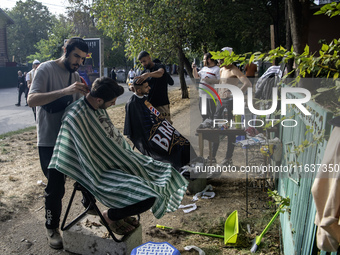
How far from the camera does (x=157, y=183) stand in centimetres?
319

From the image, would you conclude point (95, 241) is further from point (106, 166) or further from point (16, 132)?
point (16, 132)

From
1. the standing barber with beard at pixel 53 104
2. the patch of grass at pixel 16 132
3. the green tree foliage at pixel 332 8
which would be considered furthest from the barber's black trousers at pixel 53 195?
the patch of grass at pixel 16 132

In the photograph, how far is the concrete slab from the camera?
3.15m

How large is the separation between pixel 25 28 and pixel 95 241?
66278mm

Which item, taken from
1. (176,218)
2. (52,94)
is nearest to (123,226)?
(176,218)

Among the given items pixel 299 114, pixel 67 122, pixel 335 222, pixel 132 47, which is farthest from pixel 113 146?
pixel 132 47

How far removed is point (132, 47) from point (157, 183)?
10.7 m

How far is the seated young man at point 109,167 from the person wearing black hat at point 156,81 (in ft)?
8.90

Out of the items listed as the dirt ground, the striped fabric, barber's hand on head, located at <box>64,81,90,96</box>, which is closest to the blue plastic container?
the striped fabric

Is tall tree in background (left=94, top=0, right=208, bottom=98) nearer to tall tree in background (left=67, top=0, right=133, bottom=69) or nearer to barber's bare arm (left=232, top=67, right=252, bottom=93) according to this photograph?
barber's bare arm (left=232, top=67, right=252, bottom=93)

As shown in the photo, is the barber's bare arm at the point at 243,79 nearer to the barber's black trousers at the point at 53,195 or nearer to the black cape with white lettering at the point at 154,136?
the black cape with white lettering at the point at 154,136

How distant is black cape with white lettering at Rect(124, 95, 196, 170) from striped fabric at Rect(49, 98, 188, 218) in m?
1.46

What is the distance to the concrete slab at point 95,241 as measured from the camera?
3.15m

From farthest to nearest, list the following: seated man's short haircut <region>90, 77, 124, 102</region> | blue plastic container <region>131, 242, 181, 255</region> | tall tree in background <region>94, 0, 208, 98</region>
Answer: tall tree in background <region>94, 0, 208, 98</region> → seated man's short haircut <region>90, 77, 124, 102</region> → blue plastic container <region>131, 242, 181, 255</region>
